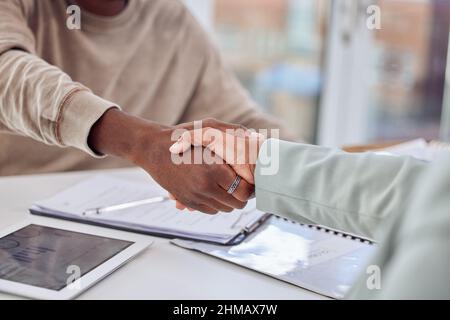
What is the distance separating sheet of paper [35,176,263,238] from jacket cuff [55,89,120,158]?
9cm

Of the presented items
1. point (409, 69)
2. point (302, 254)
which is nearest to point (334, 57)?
point (409, 69)

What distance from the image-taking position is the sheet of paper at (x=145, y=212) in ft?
2.82

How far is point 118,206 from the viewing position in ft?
3.04

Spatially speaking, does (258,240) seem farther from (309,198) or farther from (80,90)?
(80,90)

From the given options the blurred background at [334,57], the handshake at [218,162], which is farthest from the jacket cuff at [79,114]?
the blurred background at [334,57]

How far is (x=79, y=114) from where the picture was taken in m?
0.90

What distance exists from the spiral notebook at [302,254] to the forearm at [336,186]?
53 mm

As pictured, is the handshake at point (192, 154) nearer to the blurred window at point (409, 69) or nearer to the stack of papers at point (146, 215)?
the stack of papers at point (146, 215)

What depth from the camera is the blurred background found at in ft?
8.08

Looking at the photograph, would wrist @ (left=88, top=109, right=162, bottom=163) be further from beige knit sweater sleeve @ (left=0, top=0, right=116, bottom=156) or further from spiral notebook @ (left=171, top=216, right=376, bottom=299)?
spiral notebook @ (left=171, top=216, right=376, bottom=299)

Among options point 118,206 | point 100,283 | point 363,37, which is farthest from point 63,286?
point 363,37

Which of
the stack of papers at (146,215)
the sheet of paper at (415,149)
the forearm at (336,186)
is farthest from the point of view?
the sheet of paper at (415,149)

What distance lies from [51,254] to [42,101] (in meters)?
0.29

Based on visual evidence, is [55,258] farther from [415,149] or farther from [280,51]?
[280,51]
